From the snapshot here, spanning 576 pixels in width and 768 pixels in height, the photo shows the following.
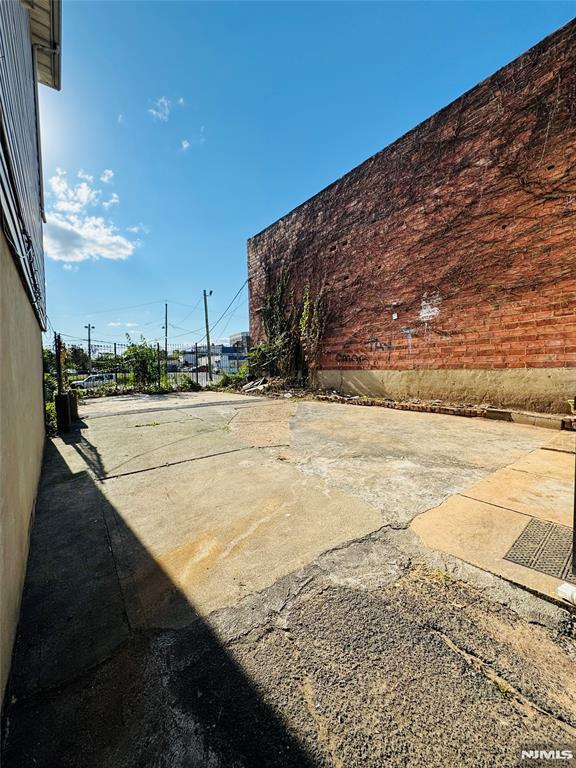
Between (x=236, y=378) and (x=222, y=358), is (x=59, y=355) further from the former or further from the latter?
(x=222, y=358)

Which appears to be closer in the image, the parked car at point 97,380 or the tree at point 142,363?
the tree at point 142,363

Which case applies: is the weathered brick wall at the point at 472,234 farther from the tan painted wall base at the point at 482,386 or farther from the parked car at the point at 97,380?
the parked car at the point at 97,380

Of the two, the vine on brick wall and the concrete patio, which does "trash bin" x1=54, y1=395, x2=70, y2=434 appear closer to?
the concrete patio

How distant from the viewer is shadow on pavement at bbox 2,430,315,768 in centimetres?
84

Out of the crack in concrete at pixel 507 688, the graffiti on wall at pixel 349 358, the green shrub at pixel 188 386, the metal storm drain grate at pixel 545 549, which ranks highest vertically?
the graffiti on wall at pixel 349 358

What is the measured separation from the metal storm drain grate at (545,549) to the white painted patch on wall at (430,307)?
5.18m

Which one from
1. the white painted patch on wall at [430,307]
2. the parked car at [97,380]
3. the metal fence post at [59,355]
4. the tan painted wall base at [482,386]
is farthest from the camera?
the parked car at [97,380]

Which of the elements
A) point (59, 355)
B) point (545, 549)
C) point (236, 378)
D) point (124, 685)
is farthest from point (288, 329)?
point (124, 685)

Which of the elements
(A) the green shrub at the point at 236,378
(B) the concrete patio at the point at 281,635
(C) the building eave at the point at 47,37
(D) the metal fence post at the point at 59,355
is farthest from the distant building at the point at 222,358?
(B) the concrete patio at the point at 281,635

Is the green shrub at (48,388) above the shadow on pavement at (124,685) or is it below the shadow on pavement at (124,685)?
above

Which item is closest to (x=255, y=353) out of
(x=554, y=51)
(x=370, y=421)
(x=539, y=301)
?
(x=370, y=421)

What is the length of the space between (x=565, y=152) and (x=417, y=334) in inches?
132

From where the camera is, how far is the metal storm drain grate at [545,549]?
1.42 m

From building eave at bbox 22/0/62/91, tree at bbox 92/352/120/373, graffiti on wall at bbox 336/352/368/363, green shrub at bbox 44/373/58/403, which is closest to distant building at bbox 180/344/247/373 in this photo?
tree at bbox 92/352/120/373
